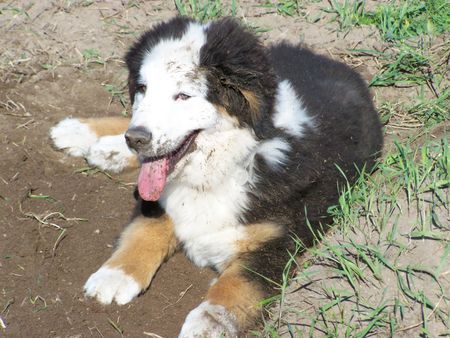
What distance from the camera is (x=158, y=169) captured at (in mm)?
4336

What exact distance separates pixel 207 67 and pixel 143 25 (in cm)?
299

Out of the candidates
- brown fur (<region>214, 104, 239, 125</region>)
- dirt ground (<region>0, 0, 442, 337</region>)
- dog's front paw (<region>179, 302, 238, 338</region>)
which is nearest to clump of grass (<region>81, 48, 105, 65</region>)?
dirt ground (<region>0, 0, 442, 337</region>)

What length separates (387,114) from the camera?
604 centimetres

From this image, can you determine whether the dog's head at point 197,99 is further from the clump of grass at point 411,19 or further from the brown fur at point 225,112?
the clump of grass at point 411,19

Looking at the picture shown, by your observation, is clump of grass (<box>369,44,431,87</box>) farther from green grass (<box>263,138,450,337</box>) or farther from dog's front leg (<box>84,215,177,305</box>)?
dog's front leg (<box>84,215,177,305</box>)

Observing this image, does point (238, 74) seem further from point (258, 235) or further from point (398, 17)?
point (398, 17)

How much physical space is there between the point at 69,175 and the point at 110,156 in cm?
34

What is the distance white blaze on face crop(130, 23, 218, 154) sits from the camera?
4090mm

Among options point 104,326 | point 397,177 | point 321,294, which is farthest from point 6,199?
point 397,177

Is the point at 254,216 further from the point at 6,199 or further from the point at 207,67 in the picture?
the point at 6,199

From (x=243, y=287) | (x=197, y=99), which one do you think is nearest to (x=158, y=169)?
(x=197, y=99)

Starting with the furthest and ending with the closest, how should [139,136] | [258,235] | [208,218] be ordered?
[208,218] → [258,235] → [139,136]

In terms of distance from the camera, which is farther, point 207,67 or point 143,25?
point 143,25

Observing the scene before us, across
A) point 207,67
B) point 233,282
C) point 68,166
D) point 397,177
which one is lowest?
point 68,166
